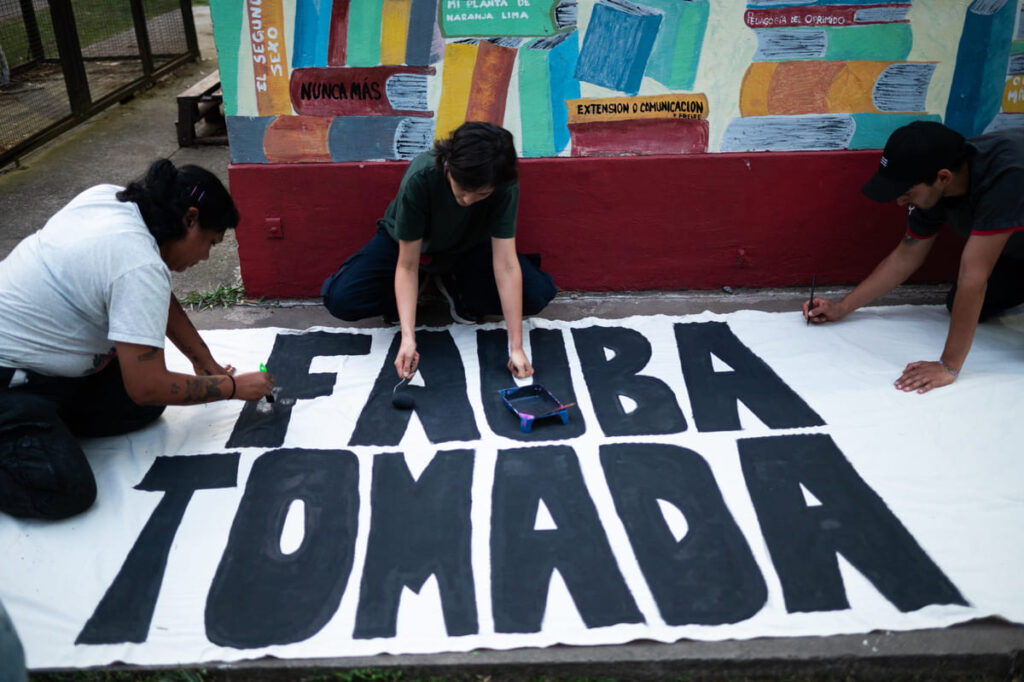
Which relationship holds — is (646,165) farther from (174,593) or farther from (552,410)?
(174,593)

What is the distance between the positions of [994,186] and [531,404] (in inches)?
74.2

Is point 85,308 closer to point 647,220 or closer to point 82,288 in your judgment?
point 82,288

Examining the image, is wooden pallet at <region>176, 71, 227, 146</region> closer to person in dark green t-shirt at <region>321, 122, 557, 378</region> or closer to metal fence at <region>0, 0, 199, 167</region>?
metal fence at <region>0, 0, 199, 167</region>

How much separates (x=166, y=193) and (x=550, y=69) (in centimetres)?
179

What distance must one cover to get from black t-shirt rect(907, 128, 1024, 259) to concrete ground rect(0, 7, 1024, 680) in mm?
935

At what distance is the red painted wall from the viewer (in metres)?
3.64

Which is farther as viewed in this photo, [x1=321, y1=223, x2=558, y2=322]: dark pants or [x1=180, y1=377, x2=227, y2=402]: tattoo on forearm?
[x1=321, y1=223, x2=558, y2=322]: dark pants

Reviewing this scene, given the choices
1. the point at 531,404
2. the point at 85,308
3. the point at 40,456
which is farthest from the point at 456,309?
the point at 40,456

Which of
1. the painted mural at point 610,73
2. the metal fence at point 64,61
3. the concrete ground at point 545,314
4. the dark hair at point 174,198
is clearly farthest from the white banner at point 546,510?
the metal fence at point 64,61

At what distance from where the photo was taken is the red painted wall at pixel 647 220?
143 inches

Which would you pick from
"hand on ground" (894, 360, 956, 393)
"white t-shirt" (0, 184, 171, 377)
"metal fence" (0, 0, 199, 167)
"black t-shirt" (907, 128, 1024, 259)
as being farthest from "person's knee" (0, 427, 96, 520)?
"metal fence" (0, 0, 199, 167)

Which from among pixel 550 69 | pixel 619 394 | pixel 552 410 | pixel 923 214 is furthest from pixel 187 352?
pixel 923 214

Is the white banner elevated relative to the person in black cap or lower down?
lower down

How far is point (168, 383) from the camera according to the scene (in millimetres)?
2494
